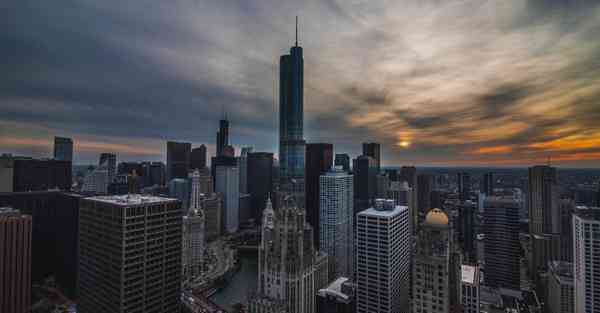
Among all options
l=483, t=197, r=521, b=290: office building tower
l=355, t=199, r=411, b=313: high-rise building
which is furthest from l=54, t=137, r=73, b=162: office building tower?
l=483, t=197, r=521, b=290: office building tower

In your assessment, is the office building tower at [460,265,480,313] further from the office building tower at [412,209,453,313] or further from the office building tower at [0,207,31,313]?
the office building tower at [0,207,31,313]

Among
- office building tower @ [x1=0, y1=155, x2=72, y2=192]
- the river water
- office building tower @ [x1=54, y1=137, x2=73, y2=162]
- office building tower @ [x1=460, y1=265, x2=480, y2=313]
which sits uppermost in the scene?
office building tower @ [x1=54, y1=137, x2=73, y2=162]

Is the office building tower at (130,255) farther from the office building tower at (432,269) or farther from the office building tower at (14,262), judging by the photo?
the office building tower at (432,269)

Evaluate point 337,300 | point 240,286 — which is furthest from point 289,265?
point 240,286

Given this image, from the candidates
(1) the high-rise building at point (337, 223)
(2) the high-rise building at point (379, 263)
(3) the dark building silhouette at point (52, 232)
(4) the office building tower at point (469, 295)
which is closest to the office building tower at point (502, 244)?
(1) the high-rise building at point (337, 223)

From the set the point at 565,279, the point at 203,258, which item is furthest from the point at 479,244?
the point at 203,258

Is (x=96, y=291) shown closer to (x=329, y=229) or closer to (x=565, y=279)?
(x=329, y=229)
